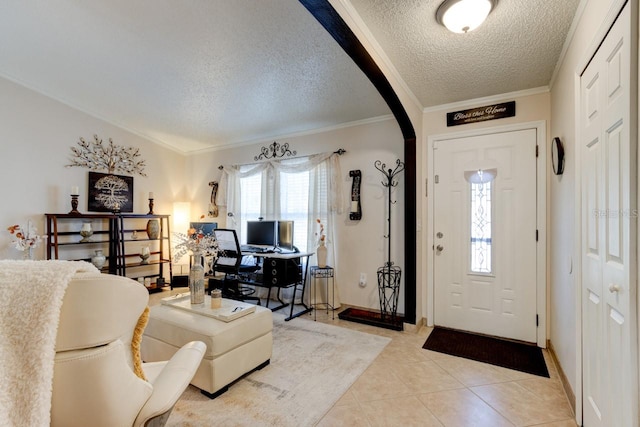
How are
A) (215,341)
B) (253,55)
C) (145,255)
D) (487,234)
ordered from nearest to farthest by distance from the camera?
(215,341) < (253,55) < (487,234) < (145,255)

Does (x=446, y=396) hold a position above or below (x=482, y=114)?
below

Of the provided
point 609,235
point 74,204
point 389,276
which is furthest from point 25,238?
point 609,235

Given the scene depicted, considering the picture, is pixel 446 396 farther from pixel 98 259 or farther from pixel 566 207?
pixel 98 259

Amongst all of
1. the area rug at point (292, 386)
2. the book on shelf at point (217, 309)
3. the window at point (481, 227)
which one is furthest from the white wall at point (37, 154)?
the window at point (481, 227)

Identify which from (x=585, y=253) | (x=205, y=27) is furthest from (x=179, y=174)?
(x=585, y=253)

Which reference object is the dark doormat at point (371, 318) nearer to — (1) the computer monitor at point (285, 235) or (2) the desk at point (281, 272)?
(2) the desk at point (281, 272)

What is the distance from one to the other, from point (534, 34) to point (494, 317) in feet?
7.73

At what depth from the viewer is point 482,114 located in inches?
116

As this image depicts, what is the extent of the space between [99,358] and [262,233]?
129 inches

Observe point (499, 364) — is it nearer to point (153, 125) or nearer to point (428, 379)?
point (428, 379)

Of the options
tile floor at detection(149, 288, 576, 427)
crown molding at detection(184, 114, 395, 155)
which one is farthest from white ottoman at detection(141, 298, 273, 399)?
crown molding at detection(184, 114, 395, 155)

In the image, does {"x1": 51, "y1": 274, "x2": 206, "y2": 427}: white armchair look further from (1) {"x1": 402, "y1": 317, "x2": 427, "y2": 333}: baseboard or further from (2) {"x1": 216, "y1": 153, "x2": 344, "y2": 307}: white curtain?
(2) {"x1": 216, "y1": 153, "x2": 344, "y2": 307}: white curtain

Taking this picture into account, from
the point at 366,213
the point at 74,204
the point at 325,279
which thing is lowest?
the point at 325,279

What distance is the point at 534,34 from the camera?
201 cm
